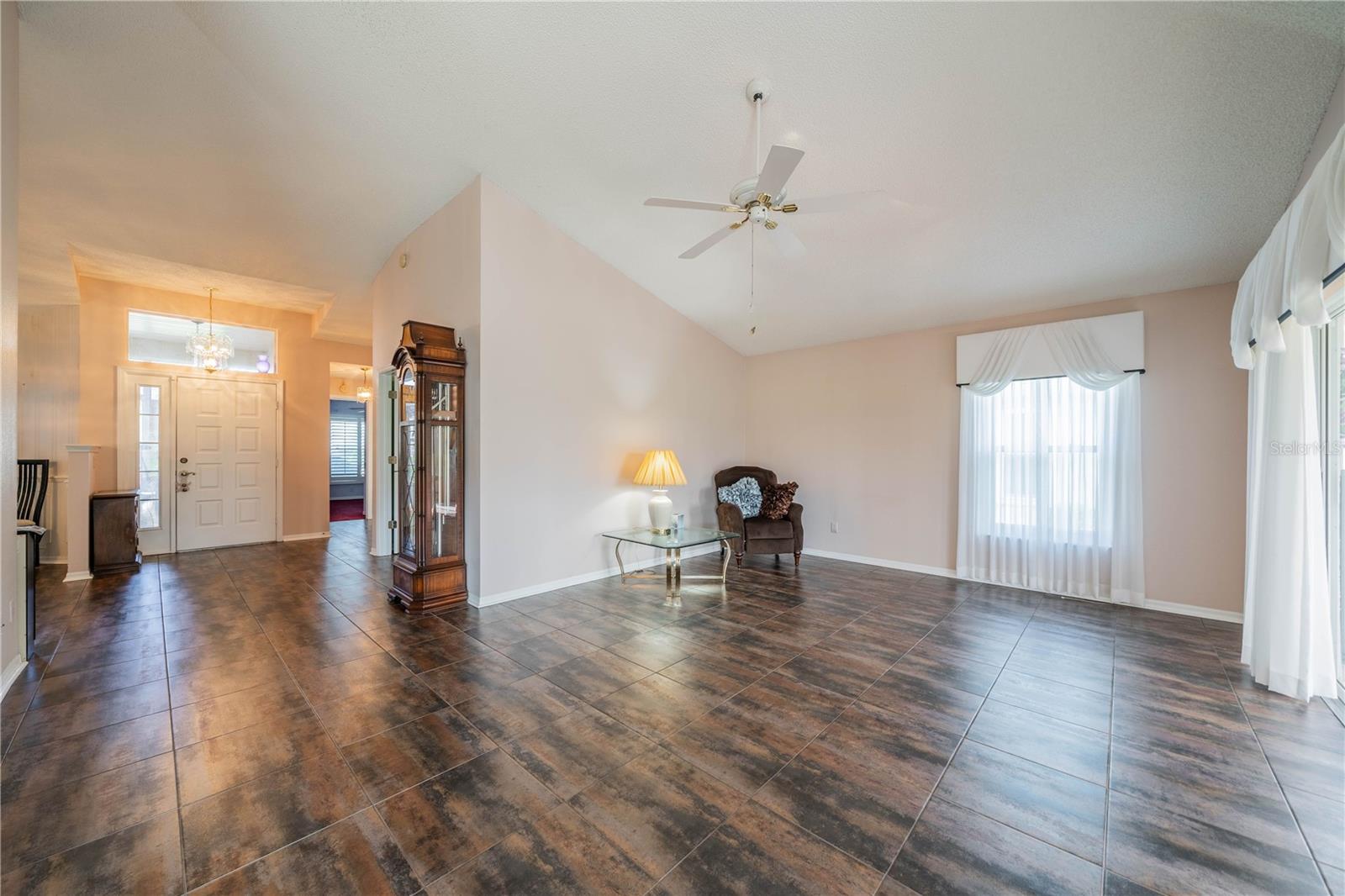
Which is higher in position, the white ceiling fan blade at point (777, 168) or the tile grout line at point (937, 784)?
the white ceiling fan blade at point (777, 168)

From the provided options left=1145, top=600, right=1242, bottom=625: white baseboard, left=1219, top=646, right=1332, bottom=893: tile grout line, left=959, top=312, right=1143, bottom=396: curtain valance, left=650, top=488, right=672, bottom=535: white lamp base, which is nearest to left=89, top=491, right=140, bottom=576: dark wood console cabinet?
left=650, top=488, right=672, bottom=535: white lamp base

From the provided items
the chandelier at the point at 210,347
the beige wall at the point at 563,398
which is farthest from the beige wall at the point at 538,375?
the chandelier at the point at 210,347

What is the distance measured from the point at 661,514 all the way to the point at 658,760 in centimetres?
286

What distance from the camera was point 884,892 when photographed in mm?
1441

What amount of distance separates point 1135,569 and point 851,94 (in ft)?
14.1

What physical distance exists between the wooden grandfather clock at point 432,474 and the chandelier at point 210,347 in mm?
3660

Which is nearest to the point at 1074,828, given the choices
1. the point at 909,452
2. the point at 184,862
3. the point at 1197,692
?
the point at 1197,692

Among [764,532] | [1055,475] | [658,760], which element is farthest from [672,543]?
[1055,475]

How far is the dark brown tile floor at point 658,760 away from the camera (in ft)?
5.03

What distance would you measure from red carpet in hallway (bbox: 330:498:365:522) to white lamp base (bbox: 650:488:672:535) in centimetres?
805

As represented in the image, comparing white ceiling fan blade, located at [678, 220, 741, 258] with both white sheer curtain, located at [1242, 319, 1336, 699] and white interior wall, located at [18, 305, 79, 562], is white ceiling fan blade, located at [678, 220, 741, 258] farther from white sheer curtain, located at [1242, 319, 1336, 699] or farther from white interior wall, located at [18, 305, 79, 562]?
white interior wall, located at [18, 305, 79, 562]

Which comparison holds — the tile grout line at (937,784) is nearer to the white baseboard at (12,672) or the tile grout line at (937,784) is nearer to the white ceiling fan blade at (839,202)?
the white ceiling fan blade at (839,202)

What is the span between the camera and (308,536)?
7055mm

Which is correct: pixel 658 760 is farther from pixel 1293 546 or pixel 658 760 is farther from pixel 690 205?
pixel 1293 546
